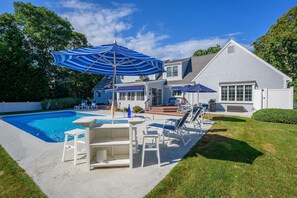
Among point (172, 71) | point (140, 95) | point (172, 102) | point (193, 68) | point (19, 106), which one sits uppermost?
point (193, 68)

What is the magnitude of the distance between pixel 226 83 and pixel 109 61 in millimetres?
17408

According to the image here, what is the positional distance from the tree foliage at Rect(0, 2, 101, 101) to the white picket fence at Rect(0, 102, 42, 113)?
173 centimetres

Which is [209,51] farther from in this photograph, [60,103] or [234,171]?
[234,171]

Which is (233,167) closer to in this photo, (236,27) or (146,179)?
(146,179)

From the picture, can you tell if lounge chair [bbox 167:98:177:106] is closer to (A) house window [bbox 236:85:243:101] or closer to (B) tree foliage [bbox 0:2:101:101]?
(A) house window [bbox 236:85:243:101]

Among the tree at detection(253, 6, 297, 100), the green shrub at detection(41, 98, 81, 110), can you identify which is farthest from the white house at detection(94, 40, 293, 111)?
the green shrub at detection(41, 98, 81, 110)

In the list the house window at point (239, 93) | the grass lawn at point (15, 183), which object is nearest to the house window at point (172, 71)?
the house window at point (239, 93)

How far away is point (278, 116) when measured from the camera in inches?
505

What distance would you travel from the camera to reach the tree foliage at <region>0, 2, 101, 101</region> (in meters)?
23.7

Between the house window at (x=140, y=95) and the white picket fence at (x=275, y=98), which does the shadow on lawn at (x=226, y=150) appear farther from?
the house window at (x=140, y=95)

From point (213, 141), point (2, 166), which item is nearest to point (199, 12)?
point (213, 141)

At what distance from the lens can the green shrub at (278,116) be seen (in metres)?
12.3

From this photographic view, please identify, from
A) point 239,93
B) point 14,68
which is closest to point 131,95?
point 239,93

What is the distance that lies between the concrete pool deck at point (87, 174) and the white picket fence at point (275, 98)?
14112mm
